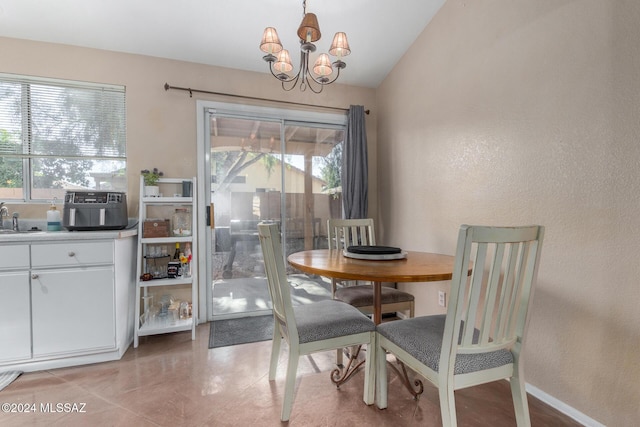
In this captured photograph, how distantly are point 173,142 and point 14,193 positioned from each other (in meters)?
1.29

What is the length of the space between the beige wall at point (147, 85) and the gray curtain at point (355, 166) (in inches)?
40.0

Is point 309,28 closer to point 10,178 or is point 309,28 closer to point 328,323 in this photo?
point 328,323

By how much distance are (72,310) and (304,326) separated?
5.53 feet

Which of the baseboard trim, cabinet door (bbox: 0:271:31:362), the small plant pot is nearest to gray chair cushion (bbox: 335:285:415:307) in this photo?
the baseboard trim

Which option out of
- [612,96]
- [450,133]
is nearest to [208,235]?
[450,133]

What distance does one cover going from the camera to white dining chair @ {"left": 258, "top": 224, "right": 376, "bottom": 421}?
1.39 m

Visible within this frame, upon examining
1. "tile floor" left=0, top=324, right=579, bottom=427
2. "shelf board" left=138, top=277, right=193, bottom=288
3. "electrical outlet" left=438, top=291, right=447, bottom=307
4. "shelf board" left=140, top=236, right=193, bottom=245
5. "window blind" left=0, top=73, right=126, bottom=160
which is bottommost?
"tile floor" left=0, top=324, right=579, bottom=427

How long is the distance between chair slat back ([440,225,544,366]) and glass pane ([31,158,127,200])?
2752 millimetres

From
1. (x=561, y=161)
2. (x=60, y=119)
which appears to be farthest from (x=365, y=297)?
(x=60, y=119)

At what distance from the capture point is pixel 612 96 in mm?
1334

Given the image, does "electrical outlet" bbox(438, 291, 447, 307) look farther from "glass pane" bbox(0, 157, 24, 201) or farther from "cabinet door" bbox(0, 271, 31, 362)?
"glass pane" bbox(0, 157, 24, 201)

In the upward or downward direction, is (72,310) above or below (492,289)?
below

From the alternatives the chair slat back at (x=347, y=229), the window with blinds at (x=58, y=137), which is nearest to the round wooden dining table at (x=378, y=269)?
the chair slat back at (x=347, y=229)

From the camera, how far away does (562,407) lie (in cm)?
153
